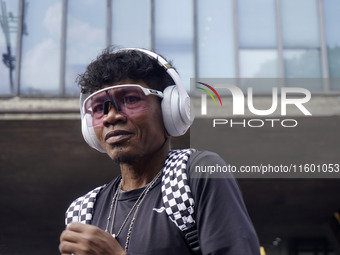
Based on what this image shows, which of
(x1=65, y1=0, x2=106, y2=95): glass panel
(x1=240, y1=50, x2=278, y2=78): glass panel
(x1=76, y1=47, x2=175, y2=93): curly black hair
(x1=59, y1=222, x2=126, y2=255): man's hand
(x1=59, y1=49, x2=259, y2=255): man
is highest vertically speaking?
(x1=65, y1=0, x2=106, y2=95): glass panel

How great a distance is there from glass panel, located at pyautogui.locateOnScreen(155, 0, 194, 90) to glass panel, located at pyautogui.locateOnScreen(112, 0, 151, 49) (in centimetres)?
22

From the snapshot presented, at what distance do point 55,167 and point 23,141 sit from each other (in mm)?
1260

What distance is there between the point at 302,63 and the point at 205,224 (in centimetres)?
908

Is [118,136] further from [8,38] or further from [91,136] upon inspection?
[8,38]

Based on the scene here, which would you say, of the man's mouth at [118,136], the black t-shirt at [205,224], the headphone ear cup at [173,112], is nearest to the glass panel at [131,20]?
the headphone ear cup at [173,112]

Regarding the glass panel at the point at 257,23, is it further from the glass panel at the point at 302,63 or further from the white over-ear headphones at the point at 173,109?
the white over-ear headphones at the point at 173,109

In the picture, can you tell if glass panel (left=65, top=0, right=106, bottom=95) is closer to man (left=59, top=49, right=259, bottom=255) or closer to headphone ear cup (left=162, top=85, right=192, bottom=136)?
man (left=59, top=49, right=259, bottom=255)

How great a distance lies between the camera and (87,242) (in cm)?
163

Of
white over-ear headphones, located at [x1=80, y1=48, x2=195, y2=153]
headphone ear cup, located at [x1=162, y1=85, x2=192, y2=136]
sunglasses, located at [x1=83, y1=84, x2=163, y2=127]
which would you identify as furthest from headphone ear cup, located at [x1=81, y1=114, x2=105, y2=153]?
headphone ear cup, located at [x1=162, y1=85, x2=192, y2=136]

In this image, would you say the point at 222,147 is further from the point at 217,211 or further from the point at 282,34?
the point at 217,211

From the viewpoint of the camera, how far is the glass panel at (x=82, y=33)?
9938 millimetres

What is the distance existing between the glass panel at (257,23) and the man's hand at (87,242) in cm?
887

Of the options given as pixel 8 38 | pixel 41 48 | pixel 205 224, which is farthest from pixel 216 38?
pixel 205 224

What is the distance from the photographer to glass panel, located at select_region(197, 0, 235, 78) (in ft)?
32.6
